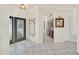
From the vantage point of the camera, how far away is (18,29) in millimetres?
1791

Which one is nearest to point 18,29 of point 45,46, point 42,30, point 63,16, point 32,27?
point 32,27

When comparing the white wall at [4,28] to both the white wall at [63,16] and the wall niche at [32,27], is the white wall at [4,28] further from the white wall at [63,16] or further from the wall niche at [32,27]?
the white wall at [63,16]

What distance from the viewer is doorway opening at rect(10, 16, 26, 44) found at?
5.67 feet

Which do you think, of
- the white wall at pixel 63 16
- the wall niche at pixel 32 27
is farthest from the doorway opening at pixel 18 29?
the white wall at pixel 63 16

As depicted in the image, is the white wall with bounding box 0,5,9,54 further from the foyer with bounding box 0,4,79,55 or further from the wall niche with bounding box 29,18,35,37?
A: the wall niche with bounding box 29,18,35,37

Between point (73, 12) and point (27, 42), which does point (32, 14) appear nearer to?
point (27, 42)

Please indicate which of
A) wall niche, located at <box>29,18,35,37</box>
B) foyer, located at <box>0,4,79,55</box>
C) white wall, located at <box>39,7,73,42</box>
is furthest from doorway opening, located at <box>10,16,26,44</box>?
white wall, located at <box>39,7,73,42</box>

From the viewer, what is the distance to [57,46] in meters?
1.88

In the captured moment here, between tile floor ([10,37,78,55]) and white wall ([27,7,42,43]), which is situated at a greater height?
white wall ([27,7,42,43])

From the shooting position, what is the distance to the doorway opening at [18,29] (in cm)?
173

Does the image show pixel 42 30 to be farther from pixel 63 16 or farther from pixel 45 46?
pixel 63 16

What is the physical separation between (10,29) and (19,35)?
205 millimetres

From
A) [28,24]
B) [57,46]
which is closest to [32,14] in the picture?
[28,24]
